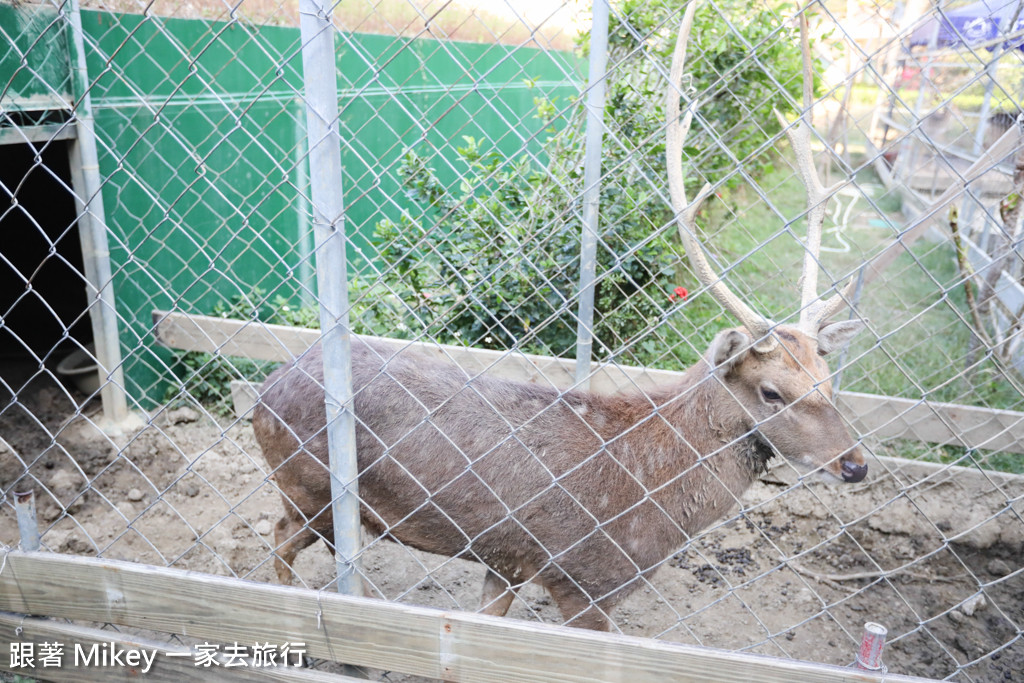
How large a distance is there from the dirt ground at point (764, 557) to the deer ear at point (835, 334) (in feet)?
2.59

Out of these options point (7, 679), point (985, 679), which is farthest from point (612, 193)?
point (7, 679)

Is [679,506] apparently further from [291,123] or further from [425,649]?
[291,123]

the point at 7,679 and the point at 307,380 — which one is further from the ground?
the point at 307,380

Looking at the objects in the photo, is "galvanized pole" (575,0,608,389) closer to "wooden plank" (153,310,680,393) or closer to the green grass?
"wooden plank" (153,310,680,393)

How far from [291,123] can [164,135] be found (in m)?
1.52

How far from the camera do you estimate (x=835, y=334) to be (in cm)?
351

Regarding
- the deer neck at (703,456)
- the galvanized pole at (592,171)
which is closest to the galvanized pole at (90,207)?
the galvanized pole at (592,171)

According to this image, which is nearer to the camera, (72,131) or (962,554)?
(962,554)

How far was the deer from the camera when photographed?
3.30 metres

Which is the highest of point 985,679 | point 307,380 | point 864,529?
point 307,380

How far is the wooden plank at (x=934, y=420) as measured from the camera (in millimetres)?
4500

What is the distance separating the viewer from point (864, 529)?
4.69 metres

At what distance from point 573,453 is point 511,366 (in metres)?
1.50

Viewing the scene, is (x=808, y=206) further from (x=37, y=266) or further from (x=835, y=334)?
(x=37, y=266)
